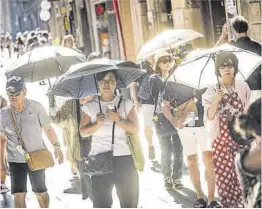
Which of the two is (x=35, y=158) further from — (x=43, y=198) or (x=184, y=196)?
(x=184, y=196)

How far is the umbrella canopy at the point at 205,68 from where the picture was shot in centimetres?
530

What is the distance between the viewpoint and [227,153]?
4980mm

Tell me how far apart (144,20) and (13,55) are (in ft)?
67.6

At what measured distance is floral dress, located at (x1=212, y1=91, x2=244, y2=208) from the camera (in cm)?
496

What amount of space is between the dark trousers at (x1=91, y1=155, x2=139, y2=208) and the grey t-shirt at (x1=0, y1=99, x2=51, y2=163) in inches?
40.5

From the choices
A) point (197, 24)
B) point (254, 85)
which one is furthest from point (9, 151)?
point (197, 24)

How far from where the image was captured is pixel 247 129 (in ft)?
10.0

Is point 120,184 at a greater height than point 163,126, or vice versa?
point 163,126

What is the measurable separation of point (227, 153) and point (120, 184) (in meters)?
0.95

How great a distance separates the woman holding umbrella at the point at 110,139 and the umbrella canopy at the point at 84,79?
0.21 meters

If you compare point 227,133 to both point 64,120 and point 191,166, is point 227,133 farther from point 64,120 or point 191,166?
point 64,120

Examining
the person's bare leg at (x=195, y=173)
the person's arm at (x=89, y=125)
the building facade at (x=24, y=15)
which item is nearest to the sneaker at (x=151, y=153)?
the person's bare leg at (x=195, y=173)

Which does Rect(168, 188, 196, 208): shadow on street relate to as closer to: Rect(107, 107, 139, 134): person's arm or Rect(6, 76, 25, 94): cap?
Rect(107, 107, 139, 134): person's arm

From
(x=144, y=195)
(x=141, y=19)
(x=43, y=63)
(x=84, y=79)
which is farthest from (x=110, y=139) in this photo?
(x=141, y=19)
